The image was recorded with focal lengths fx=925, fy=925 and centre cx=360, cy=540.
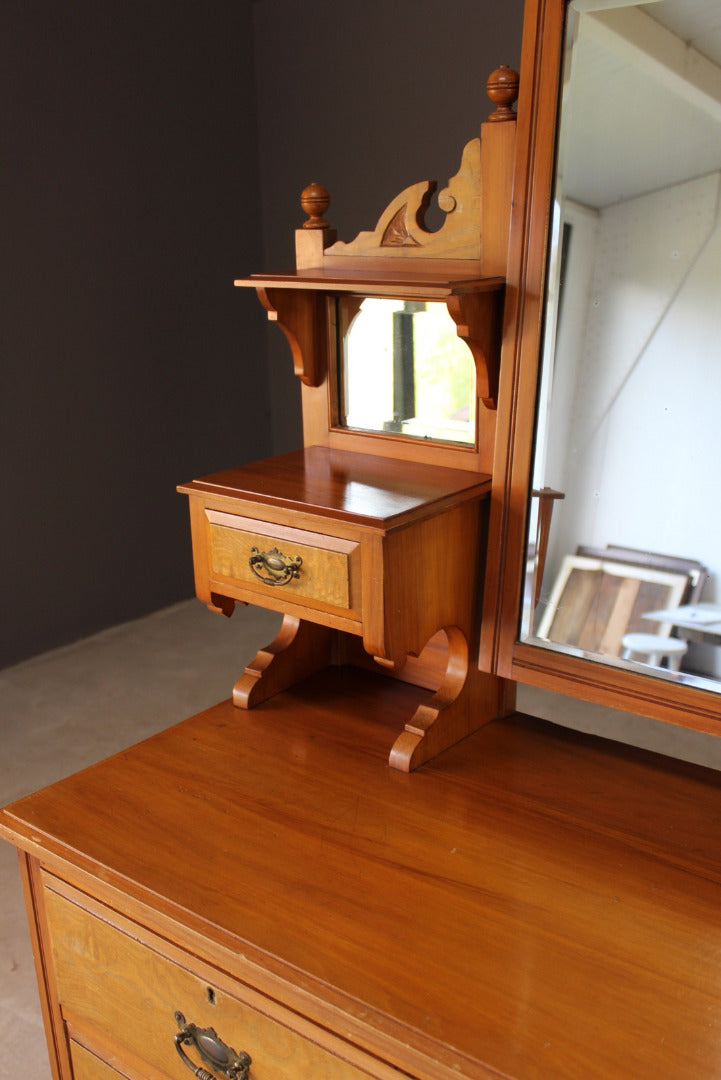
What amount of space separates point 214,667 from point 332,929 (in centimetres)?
211

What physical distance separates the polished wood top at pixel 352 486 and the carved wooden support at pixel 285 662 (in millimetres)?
249

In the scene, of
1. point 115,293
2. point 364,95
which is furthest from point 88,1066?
point 364,95

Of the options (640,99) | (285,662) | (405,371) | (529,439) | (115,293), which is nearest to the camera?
(640,99)

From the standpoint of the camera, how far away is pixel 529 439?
107cm

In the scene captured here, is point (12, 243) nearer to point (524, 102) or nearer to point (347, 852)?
point (524, 102)

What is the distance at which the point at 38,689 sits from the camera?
2785mm

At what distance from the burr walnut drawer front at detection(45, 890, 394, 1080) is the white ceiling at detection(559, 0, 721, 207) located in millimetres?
881

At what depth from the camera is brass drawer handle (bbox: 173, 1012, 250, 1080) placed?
0.94 meters

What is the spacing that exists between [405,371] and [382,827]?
22.0 inches

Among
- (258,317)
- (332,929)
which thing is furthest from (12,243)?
(332,929)

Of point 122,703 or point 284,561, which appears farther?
point 122,703

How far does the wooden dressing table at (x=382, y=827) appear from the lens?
0.81 metres

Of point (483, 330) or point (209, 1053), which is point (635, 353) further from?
point (209, 1053)

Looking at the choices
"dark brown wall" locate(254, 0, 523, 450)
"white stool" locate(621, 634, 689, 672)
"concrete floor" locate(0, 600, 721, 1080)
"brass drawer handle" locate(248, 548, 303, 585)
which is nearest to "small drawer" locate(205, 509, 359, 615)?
"brass drawer handle" locate(248, 548, 303, 585)
